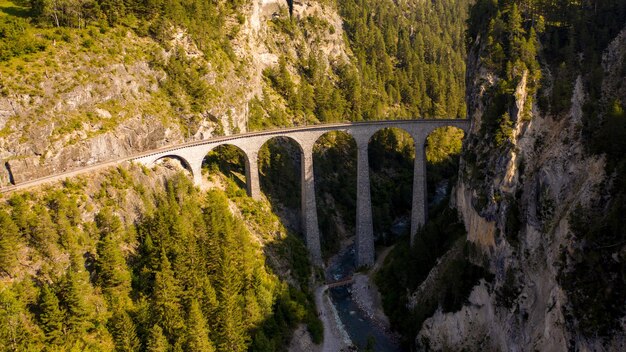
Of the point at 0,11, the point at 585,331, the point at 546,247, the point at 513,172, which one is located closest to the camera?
the point at 585,331

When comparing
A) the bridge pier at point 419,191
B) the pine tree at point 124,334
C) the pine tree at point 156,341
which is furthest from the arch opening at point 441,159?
the pine tree at point 124,334

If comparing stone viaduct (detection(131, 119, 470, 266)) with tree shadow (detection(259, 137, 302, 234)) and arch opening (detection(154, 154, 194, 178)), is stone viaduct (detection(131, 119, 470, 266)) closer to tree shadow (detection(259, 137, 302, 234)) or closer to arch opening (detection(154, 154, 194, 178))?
tree shadow (detection(259, 137, 302, 234))

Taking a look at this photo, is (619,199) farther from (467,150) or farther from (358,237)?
(358,237)

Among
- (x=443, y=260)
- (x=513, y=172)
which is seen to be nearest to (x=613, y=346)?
(x=513, y=172)

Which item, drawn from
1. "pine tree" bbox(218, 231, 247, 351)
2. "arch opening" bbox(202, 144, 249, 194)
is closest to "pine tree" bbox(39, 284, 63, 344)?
"pine tree" bbox(218, 231, 247, 351)

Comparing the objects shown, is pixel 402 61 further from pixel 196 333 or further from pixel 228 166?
pixel 196 333

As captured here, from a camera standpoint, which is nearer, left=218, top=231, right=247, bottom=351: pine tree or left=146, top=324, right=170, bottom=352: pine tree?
left=146, top=324, right=170, bottom=352: pine tree
